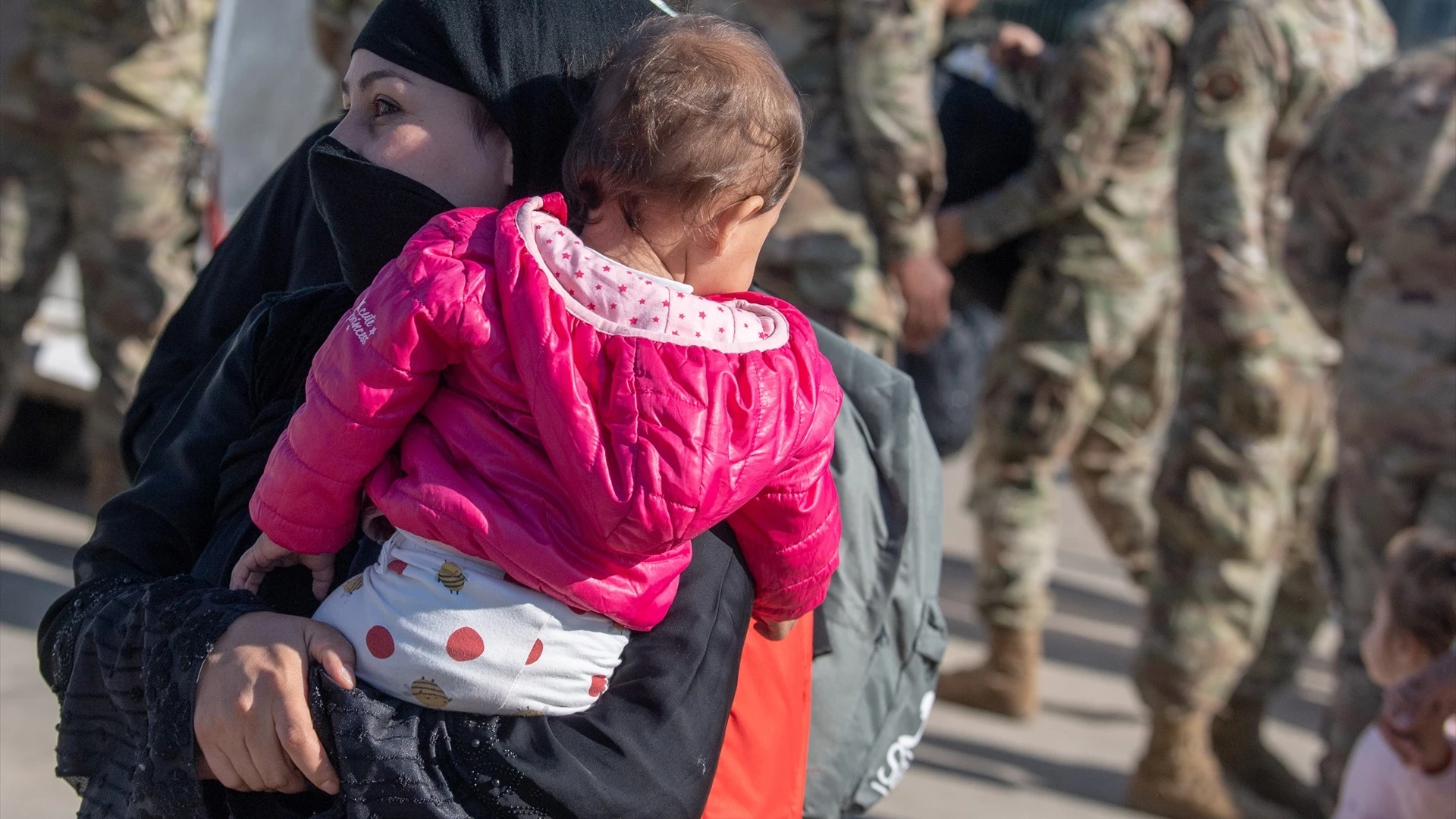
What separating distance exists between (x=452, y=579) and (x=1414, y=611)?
1919 mm

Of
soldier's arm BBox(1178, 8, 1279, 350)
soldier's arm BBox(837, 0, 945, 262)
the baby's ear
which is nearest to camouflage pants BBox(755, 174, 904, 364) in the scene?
soldier's arm BBox(837, 0, 945, 262)

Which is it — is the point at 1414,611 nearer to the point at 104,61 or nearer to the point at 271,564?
the point at 271,564

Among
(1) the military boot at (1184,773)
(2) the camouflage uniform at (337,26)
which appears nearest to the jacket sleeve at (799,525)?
(1) the military boot at (1184,773)

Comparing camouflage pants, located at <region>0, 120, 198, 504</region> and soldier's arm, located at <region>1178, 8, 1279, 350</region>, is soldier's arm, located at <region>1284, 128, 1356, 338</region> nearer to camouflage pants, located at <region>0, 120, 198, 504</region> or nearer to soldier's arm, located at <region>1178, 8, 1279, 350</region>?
soldier's arm, located at <region>1178, 8, 1279, 350</region>

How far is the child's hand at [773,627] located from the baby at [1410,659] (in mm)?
1250

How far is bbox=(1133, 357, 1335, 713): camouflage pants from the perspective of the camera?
3.62m

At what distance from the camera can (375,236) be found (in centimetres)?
129

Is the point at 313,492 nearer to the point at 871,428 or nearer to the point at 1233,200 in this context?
the point at 871,428

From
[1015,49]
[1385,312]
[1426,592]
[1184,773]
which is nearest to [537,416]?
[1426,592]

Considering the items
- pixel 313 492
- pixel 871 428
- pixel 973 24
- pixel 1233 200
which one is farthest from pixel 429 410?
pixel 973 24

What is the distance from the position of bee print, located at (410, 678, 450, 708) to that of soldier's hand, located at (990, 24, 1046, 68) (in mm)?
3755

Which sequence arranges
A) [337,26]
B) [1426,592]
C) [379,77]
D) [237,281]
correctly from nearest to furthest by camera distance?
[379,77] < [237,281] < [1426,592] < [337,26]

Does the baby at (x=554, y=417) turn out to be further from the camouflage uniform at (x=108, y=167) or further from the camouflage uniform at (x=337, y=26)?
the camouflage uniform at (x=108, y=167)

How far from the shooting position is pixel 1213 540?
11.9ft
